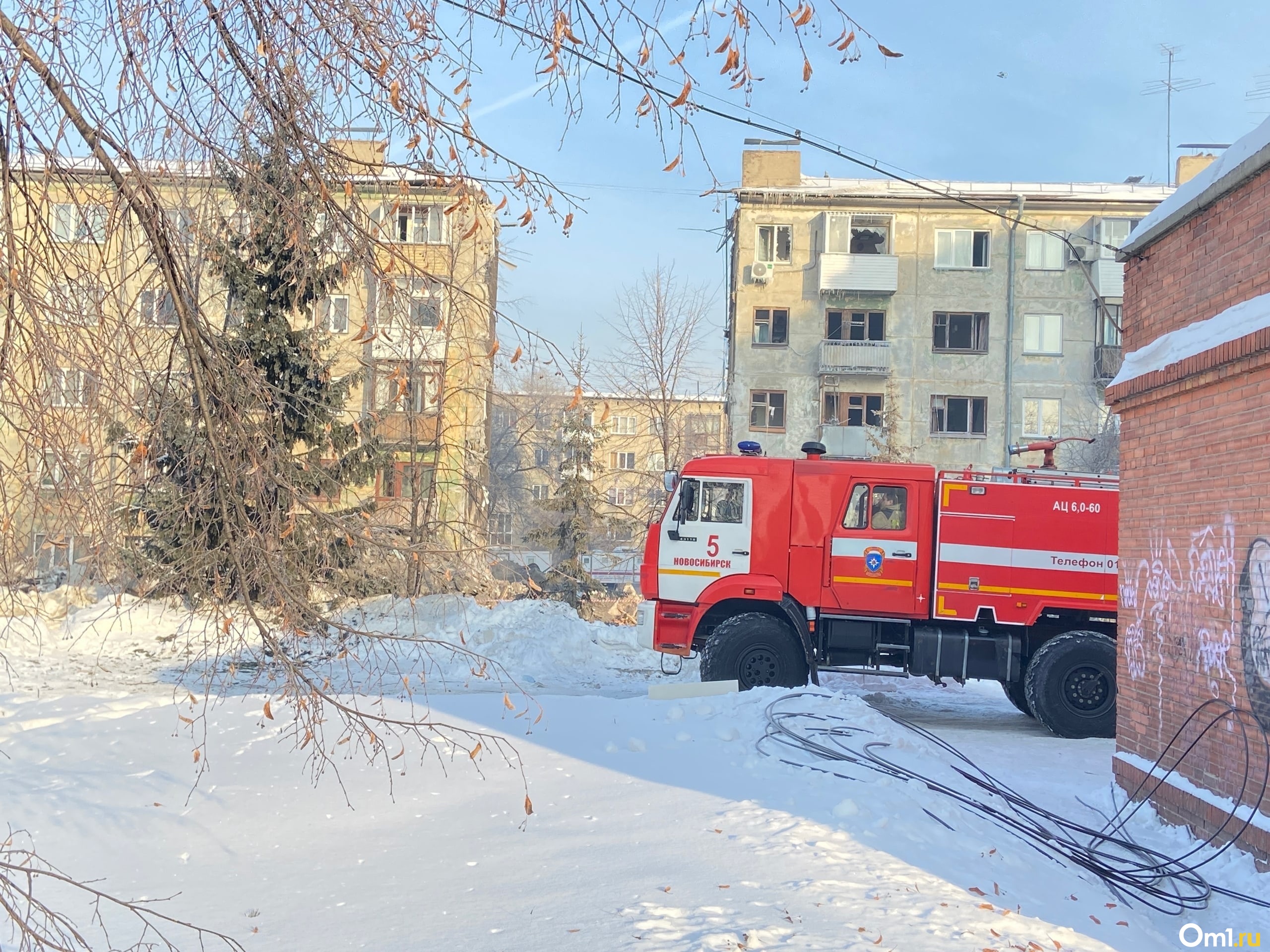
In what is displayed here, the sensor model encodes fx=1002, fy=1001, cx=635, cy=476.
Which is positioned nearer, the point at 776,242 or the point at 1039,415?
the point at 1039,415

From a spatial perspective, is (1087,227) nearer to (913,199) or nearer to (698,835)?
(913,199)

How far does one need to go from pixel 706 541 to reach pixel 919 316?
77.3 ft

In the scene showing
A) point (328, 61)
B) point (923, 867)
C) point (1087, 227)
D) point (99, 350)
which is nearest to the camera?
point (99, 350)

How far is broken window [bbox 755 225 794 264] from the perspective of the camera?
110 ft

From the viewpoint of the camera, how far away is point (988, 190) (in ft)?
109

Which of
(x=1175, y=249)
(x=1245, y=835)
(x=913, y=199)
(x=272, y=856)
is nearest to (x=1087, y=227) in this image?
(x=913, y=199)

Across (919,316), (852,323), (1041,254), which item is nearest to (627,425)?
(852,323)

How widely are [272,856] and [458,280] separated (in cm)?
429

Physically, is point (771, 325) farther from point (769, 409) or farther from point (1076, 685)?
point (1076, 685)

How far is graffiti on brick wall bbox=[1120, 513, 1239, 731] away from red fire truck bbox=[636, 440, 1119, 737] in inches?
128

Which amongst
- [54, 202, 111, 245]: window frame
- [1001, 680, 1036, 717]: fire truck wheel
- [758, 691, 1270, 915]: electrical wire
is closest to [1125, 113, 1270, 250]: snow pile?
[758, 691, 1270, 915]: electrical wire

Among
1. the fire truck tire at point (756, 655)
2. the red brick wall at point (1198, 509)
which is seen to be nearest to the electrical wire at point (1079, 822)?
the red brick wall at point (1198, 509)

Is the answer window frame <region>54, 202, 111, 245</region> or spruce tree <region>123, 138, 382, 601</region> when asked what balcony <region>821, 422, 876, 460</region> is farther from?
window frame <region>54, 202, 111, 245</region>

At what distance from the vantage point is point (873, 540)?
12.2m
